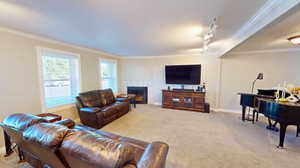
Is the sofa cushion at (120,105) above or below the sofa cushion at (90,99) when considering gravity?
below

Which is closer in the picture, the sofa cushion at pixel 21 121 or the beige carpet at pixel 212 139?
the sofa cushion at pixel 21 121

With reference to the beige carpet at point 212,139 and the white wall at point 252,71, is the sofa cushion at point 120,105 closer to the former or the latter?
the beige carpet at point 212,139

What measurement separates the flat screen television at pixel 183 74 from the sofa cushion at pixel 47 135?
4.50m

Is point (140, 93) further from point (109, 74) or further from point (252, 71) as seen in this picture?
point (252, 71)

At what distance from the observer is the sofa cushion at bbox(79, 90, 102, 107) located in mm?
3468

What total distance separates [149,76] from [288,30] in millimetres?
4493

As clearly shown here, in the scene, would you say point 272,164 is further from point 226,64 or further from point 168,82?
point 168,82

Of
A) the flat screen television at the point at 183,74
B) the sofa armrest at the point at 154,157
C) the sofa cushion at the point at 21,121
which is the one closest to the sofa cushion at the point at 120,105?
the flat screen television at the point at 183,74

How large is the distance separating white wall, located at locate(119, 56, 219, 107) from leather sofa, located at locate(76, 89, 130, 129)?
180 cm

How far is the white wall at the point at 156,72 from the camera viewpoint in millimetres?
4825

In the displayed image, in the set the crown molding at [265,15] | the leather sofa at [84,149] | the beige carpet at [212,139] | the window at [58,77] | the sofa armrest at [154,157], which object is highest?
the crown molding at [265,15]

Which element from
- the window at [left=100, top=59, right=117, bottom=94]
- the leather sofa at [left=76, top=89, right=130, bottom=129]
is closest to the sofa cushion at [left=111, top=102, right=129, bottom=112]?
the leather sofa at [left=76, top=89, right=130, bottom=129]

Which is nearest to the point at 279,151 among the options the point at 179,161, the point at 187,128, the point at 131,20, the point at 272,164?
the point at 272,164

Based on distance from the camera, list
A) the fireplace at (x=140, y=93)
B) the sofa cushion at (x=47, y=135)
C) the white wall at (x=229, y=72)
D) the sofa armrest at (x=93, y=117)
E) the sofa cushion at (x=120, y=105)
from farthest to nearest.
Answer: the fireplace at (x=140, y=93) → the white wall at (x=229, y=72) → the sofa cushion at (x=120, y=105) → the sofa armrest at (x=93, y=117) → the sofa cushion at (x=47, y=135)
